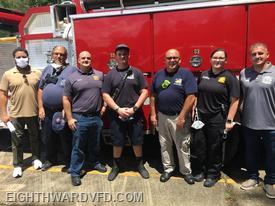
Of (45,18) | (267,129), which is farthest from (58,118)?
(267,129)

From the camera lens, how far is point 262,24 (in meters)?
4.08

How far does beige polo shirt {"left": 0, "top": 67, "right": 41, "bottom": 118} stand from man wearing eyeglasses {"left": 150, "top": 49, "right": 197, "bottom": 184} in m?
1.66

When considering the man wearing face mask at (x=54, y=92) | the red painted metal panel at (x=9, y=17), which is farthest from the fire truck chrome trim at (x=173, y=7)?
the red painted metal panel at (x=9, y=17)

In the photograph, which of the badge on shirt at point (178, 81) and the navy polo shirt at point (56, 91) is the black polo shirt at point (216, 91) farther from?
the navy polo shirt at point (56, 91)

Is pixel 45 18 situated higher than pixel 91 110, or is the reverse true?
pixel 45 18

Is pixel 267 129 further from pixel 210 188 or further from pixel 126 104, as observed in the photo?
pixel 126 104

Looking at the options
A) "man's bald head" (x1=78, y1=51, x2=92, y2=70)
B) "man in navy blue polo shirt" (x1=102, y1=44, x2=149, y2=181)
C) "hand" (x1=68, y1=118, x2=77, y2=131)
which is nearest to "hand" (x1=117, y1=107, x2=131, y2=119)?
"man in navy blue polo shirt" (x1=102, y1=44, x2=149, y2=181)

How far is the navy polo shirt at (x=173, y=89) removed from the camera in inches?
164

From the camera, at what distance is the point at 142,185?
14.8 feet

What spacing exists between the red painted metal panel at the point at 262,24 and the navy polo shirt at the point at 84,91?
1919mm

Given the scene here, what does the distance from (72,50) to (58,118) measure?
1010mm

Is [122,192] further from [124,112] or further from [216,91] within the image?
[216,91]

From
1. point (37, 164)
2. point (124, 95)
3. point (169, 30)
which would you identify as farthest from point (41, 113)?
point (169, 30)

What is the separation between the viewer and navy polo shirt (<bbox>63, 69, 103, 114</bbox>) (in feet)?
14.7
